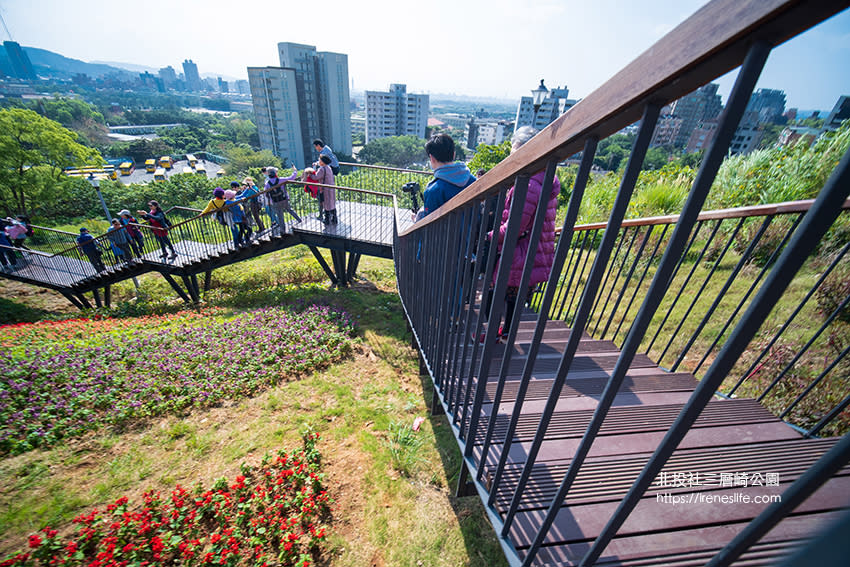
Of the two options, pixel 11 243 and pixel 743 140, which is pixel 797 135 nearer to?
pixel 743 140

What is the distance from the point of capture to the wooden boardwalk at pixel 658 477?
1395 mm

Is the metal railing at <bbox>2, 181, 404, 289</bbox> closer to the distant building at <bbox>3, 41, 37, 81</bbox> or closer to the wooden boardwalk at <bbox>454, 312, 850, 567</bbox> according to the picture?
the wooden boardwalk at <bbox>454, 312, 850, 567</bbox>

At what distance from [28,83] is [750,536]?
278 metres

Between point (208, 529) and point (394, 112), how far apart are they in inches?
4395

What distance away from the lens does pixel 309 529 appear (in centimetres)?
274

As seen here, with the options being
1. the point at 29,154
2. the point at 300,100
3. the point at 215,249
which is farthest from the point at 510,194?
the point at 300,100

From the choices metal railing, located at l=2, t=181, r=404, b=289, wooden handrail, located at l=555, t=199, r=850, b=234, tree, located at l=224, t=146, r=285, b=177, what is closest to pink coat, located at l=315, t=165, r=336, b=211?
metal railing, located at l=2, t=181, r=404, b=289

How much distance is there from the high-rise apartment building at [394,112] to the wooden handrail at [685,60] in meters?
106

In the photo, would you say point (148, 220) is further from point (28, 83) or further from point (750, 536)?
point (28, 83)

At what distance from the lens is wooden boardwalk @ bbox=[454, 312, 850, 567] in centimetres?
139

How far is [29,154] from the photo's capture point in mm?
23938

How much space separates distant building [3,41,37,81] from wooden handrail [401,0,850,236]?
11526 inches

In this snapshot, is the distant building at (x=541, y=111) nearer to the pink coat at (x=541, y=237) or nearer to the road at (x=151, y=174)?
the road at (x=151, y=174)

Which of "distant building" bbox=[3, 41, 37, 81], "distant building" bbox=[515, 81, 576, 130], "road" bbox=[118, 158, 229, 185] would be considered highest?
"distant building" bbox=[3, 41, 37, 81]
